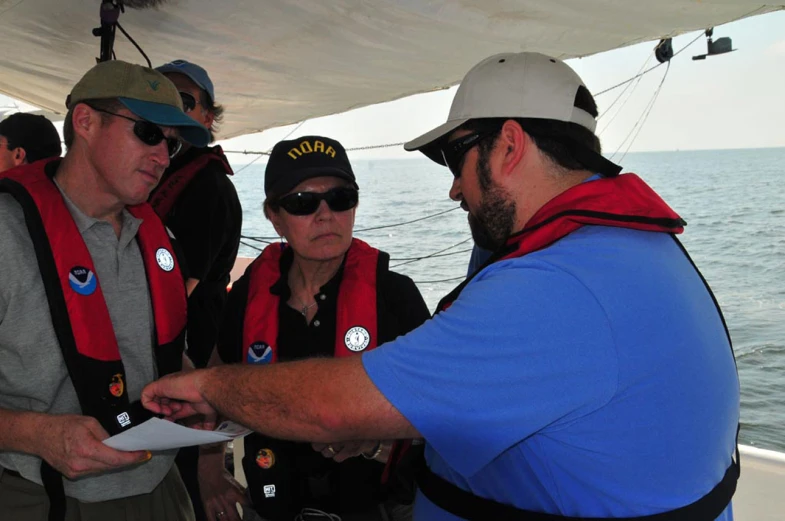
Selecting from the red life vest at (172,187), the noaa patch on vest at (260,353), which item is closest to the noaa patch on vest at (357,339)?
the noaa patch on vest at (260,353)

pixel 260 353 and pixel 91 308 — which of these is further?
pixel 260 353

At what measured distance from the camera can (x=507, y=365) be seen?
1004 millimetres

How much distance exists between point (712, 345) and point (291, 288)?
51.9 inches

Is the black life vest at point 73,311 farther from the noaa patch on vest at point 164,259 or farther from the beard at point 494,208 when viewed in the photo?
the beard at point 494,208

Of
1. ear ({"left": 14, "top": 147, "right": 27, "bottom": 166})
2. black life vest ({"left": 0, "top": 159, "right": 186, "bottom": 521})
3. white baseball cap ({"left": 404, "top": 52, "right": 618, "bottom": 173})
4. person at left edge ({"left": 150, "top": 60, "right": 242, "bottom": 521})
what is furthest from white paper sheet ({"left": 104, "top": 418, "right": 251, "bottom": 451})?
ear ({"left": 14, "top": 147, "right": 27, "bottom": 166})

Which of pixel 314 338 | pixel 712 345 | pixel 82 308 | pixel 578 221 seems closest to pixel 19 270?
pixel 82 308

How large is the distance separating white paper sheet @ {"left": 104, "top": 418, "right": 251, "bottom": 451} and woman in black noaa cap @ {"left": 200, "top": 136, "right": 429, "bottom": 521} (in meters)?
0.54

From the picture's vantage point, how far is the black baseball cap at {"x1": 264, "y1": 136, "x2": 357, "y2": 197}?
2.04 meters

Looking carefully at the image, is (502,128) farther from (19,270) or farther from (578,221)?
(19,270)

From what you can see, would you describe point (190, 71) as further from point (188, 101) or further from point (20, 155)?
point (20, 155)

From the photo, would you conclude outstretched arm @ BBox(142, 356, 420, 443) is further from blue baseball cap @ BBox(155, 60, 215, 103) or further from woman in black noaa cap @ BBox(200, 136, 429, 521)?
blue baseball cap @ BBox(155, 60, 215, 103)

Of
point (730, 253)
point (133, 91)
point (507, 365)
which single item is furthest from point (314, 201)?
point (730, 253)

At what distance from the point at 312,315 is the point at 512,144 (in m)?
0.98

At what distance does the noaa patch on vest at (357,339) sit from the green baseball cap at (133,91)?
72 centimetres
